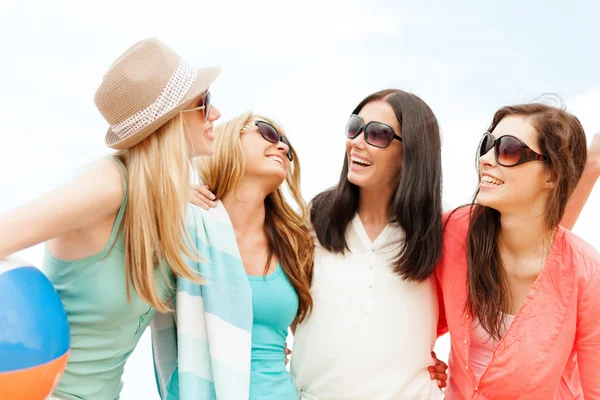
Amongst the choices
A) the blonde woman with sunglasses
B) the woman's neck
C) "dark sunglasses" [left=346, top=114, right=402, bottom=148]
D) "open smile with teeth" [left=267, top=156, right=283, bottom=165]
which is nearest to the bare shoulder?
the blonde woman with sunglasses

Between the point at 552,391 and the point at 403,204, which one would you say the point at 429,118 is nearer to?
the point at 403,204

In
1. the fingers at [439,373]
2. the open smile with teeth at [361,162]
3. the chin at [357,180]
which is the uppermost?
the open smile with teeth at [361,162]

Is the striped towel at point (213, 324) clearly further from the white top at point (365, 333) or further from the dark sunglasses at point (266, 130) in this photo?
the dark sunglasses at point (266, 130)

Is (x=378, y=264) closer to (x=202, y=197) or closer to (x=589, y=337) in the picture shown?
(x=202, y=197)

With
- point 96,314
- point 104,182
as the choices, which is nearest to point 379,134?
point 104,182

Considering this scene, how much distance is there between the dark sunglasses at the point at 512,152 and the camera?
4.14m

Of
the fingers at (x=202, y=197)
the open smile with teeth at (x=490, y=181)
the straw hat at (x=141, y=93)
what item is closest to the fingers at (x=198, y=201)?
the fingers at (x=202, y=197)

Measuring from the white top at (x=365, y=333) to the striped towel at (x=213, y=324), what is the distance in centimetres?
56

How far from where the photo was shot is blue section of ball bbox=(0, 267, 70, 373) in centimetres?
287

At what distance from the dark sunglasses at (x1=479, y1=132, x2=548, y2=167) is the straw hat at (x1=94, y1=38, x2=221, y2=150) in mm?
2037

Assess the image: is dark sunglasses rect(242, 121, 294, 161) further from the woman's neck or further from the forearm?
the forearm

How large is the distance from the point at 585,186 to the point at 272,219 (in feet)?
8.59

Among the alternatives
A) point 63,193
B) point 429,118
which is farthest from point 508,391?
point 63,193

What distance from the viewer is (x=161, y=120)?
132 inches
